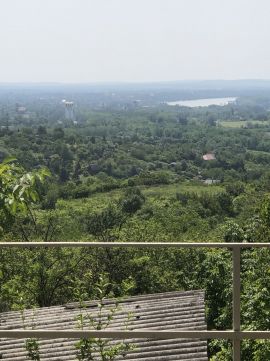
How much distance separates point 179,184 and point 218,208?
2439 centimetres

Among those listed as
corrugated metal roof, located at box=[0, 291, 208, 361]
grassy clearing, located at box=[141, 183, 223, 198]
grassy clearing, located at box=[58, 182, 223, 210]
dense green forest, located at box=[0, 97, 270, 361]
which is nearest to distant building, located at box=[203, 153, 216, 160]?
dense green forest, located at box=[0, 97, 270, 361]

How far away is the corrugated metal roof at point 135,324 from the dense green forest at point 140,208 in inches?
3.8

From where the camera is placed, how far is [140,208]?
182 ft

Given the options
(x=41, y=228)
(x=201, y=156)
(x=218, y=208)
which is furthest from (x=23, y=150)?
(x=41, y=228)

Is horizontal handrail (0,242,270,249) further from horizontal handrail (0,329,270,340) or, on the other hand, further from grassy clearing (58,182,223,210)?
grassy clearing (58,182,223,210)

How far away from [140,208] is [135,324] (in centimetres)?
5298

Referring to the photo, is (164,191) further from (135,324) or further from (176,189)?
(135,324)

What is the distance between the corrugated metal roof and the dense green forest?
0.31ft

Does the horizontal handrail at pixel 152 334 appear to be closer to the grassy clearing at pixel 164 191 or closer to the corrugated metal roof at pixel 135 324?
the corrugated metal roof at pixel 135 324

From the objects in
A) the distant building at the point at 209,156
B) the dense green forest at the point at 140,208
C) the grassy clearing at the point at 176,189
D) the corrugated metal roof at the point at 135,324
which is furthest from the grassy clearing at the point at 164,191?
the corrugated metal roof at the point at 135,324

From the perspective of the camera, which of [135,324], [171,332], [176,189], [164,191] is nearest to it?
[171,332]

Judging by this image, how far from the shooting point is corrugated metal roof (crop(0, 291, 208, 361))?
253 cm

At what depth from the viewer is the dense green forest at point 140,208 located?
2955 mm

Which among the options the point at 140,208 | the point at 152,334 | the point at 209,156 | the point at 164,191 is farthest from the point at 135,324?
the point at 209,156
